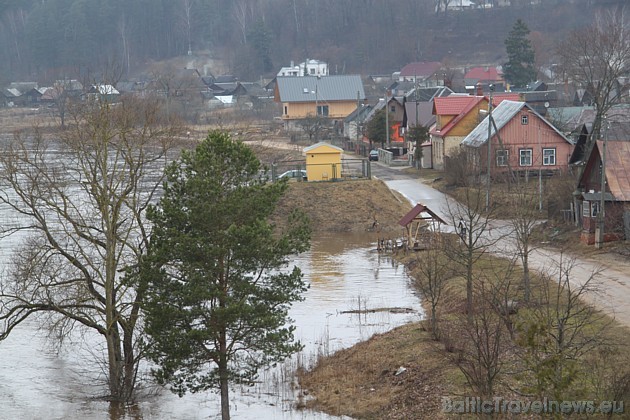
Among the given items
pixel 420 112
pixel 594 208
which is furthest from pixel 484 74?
pixel 594 208

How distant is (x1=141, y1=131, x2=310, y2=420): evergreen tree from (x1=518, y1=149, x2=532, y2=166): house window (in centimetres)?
3035

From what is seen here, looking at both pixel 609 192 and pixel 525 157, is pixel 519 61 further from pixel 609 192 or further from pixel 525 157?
pixel 609 192

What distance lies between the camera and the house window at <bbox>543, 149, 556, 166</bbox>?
46.0m

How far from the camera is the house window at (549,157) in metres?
46.0

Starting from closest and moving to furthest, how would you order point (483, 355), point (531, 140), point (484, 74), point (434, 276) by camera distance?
point (483, 355), point (434, 276), point (531, 140), point (484, 74)

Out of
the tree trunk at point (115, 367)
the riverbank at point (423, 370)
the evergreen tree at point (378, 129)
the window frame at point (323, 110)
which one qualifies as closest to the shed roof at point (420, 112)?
the evergreen tree at point (378, 129)

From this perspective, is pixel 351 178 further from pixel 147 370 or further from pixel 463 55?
pixel 463 55

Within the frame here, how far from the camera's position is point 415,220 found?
34812 millimetres

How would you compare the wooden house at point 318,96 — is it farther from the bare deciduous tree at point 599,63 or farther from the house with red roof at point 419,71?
the house with red roof at point 419,71

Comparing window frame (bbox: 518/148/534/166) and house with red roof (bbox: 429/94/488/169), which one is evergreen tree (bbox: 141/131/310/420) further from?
house with red roof (bbox: 429/94/488/169)

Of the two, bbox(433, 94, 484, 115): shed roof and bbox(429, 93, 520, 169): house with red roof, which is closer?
bbox(429, 93, 520, 169): house with red roof

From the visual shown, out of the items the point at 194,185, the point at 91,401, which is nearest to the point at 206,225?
the point at 194,185

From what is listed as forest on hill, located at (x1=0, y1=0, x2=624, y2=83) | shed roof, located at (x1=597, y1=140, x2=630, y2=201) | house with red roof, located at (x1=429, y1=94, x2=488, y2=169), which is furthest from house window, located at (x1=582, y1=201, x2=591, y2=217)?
forest on hill, located at (x1=0, y1=0, x2=624, y2=83)

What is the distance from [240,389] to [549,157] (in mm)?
29679
